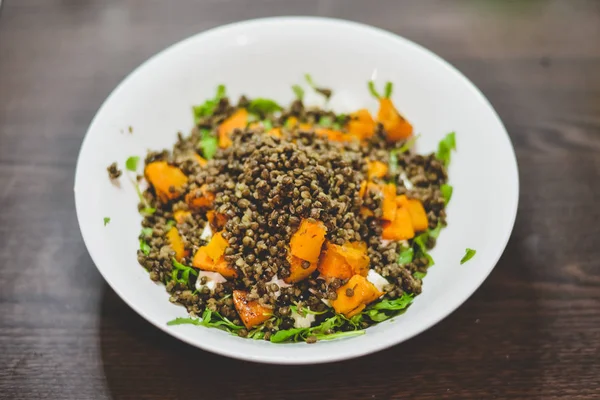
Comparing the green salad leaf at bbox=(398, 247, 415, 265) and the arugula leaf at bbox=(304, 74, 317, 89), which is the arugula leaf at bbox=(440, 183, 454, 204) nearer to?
the green salad leaf at bbox=(398, 247, 415, 265)

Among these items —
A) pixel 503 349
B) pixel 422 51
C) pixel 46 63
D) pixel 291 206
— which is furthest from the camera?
pixel 46 63

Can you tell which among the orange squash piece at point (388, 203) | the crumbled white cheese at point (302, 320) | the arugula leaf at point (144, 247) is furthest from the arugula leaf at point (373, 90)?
the arugula leaf at point (144, 247)

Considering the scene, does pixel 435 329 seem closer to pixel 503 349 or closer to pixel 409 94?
pixel 503 349

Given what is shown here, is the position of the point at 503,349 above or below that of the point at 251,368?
above

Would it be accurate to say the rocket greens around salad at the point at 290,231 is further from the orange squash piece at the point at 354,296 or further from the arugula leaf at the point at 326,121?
the arugula leaf at the point at 326,121

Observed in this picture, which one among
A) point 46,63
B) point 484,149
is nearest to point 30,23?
point 46,63

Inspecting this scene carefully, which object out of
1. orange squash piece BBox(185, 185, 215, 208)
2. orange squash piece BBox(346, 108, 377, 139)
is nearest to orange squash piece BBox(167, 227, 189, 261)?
orange squash piece BBox(185, 185, 215, 208)
